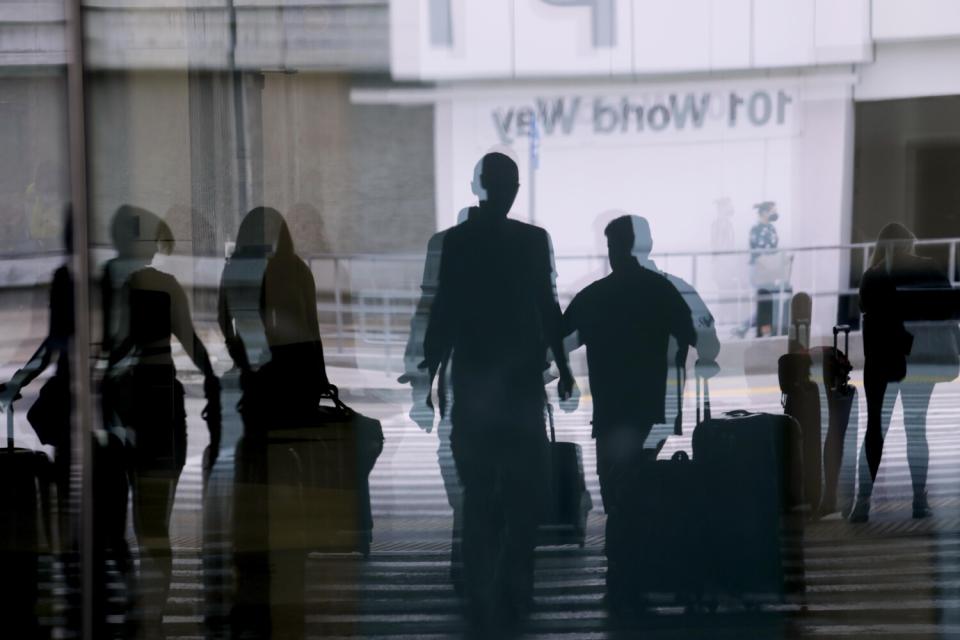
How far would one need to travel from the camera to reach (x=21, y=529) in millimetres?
2836

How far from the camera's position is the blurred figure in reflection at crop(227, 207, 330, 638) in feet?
8.80

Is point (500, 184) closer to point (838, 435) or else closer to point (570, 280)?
point (570, 280)

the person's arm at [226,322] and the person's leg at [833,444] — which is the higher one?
the person's arm at [226,322]

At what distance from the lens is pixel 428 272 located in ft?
8.57

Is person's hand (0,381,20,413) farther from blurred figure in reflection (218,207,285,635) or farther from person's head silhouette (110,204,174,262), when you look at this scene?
blurred figure in reflection (218,207,285,635)

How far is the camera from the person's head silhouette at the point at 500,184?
2.58 m

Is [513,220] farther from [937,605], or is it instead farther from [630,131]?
[937,605]

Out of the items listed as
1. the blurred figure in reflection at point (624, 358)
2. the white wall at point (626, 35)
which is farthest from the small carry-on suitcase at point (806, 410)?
the white wall at point (626, 35)

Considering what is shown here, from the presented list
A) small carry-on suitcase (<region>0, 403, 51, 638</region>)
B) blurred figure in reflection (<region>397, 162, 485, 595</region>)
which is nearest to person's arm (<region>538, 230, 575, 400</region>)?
blurred figure in reflection (<region>397, 162, 485, 595</region>)


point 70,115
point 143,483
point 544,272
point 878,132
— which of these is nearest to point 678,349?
point 544,272

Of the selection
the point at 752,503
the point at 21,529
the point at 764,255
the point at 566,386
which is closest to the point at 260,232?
the point at 566,386

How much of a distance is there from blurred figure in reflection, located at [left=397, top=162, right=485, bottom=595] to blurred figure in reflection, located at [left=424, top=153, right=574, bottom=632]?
2cm

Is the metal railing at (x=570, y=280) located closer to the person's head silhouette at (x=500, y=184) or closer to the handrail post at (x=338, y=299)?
the handrail post at (x=338, y=299)

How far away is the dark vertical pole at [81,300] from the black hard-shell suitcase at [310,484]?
0.44 m
